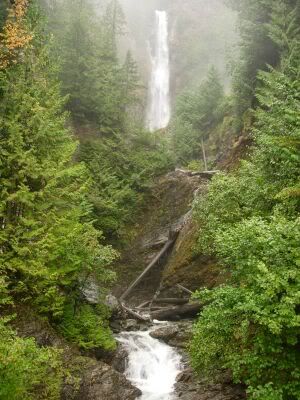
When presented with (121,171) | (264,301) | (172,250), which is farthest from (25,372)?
(121,171)

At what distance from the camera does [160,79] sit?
2623 inches

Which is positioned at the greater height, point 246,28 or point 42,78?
point 246,28

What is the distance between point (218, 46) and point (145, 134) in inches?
1541

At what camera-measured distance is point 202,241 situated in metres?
16.1

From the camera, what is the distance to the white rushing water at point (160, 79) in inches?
2379

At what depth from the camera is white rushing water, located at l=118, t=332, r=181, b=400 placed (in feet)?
55.3

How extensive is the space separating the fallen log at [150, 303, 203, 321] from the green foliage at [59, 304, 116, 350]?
645 cm

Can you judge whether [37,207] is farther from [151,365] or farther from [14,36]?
[151,365]

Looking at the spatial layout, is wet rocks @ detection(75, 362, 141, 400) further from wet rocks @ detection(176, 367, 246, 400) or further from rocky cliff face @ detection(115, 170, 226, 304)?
rocky cliff face @ detection(115, 170, 226, 304)

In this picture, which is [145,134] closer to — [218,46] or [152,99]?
[152,99]

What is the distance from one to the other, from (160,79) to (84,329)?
56404mm

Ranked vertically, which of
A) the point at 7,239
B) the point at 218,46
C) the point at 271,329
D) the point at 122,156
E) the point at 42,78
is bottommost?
the point at 271,329

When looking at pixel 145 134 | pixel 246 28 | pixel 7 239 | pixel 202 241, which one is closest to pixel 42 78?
pixel 7 239

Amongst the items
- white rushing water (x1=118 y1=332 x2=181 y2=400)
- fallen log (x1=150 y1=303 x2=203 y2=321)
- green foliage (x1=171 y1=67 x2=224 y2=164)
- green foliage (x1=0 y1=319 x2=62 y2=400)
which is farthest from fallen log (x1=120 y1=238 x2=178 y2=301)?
green foliage (x1=0 y1=319 x2=62 y2=400)
